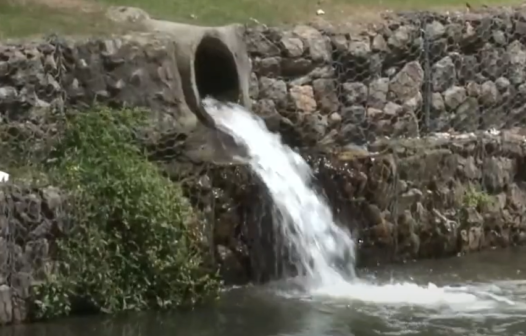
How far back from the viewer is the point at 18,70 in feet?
31.6

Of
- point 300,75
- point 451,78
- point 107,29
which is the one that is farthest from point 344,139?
point 107,29

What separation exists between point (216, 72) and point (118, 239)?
272 cm

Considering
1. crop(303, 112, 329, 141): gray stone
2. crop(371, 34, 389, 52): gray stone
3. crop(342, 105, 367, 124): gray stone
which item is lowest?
crop(303, 112, 329, 141): gray stone

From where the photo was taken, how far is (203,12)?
12.2m

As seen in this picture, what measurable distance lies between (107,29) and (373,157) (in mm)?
2516

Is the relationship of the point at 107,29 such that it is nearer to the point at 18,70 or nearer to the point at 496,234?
the point at 18,70

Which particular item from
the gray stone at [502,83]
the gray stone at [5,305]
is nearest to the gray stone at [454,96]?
the gray stone at [502,83]

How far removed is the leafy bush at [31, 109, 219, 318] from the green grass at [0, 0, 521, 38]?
1528 millimetres

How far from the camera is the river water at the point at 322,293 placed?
339 inches

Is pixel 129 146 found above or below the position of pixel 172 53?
below

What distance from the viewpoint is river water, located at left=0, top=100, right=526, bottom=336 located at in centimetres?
861

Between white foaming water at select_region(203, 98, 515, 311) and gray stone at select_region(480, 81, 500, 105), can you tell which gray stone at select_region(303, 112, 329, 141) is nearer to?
white foaming water at select_region(203, 98, 515, 311)

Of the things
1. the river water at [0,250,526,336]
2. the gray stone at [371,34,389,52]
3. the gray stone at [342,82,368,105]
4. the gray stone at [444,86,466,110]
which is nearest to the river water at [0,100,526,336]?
the river water at [0,250,526,336]

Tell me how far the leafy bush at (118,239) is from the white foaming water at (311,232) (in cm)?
90
